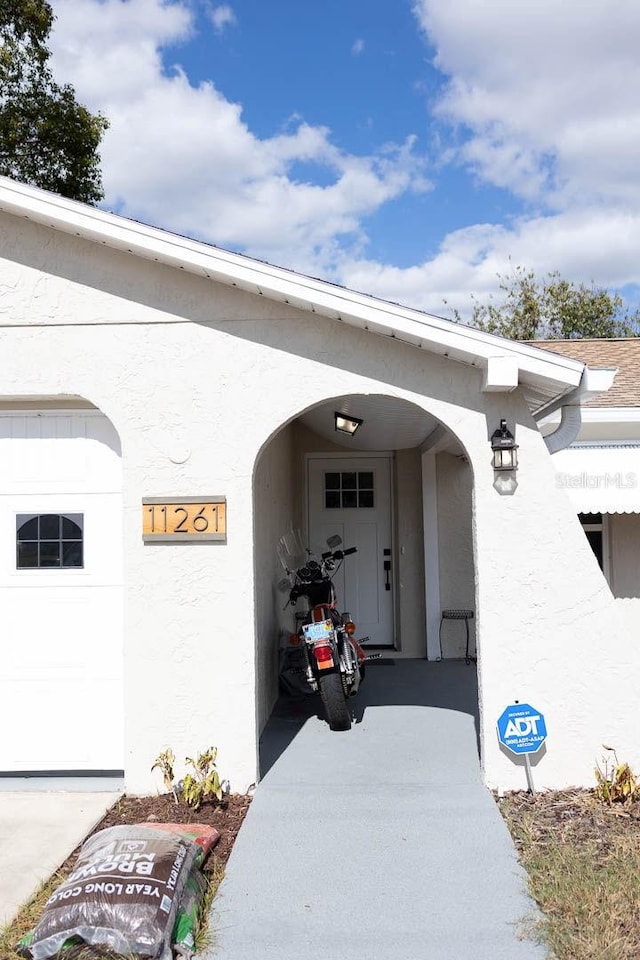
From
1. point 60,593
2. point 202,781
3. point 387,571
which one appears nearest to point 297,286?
point 60,593

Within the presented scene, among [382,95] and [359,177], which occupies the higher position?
[359,177]

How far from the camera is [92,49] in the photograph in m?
16.0

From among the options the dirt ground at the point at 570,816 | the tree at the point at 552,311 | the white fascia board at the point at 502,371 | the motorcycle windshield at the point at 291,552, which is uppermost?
the tree at the point at 552,311

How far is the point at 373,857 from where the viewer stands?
16.9 feet

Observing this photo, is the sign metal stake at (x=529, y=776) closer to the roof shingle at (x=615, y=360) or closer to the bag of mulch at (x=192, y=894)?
the bag of mulch at (x=192, y=894)

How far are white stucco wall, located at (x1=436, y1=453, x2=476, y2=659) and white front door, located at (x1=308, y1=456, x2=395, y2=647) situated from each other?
94 cm

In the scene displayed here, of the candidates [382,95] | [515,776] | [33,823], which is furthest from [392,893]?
[382,95]

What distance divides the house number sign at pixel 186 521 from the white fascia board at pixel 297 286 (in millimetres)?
1872

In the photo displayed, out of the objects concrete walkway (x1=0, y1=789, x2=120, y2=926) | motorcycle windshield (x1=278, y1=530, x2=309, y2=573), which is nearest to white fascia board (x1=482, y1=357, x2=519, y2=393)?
motorcycle windshield (x1=278, y1=530, x2=309, y2=573)

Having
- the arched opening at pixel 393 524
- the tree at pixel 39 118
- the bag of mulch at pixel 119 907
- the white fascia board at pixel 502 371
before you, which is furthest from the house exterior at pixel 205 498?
the tree at pixel 39 118

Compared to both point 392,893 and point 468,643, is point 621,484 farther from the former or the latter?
point 392,893

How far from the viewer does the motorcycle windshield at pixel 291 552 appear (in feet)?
29.7

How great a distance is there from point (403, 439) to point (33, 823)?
275 inches

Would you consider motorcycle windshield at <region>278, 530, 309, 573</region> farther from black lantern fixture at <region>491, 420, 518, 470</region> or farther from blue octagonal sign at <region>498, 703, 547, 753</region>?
blue octagonal sign at <region>498, 703, 547, 753</region>
